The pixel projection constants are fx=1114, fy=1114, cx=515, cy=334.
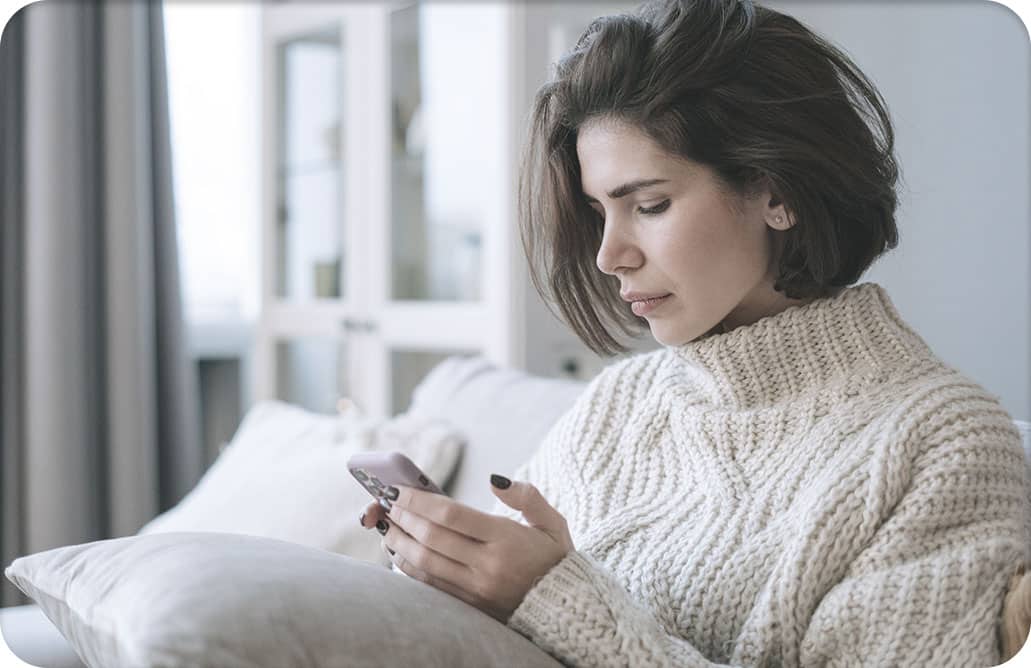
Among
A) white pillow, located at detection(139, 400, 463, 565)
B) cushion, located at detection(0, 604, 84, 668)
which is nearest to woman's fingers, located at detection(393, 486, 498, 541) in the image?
white pillow, located at detection(139, 400, 463, 565)

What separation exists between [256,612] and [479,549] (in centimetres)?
24

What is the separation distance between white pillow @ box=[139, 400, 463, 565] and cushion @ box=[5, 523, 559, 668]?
67 centimetres

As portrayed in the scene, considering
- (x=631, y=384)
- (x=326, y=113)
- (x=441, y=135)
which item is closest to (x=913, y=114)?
(x=441, y=135)

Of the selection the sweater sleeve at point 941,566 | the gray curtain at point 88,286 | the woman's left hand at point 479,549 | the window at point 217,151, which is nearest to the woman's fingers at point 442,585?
the woman's left hand at point 479,549

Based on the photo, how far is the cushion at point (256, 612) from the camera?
2.42 feet

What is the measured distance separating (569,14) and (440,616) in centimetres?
233

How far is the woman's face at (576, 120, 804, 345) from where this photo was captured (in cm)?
118

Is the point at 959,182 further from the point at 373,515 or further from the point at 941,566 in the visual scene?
the point at 373,515

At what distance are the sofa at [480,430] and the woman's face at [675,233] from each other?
1.49 feet

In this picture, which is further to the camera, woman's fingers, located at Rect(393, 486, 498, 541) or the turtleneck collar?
the turtleneck collar

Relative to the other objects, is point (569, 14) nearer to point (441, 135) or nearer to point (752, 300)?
point (441, 135)

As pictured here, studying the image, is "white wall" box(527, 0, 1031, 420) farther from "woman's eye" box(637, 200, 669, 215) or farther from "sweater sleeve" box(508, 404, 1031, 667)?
"sweater sleeve" box(508, 404, 1031, 667)

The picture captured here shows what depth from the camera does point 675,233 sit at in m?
1.17

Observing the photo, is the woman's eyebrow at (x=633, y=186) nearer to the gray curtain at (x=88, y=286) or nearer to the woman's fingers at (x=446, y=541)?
the woman's fingers at (x=446, y=541)
